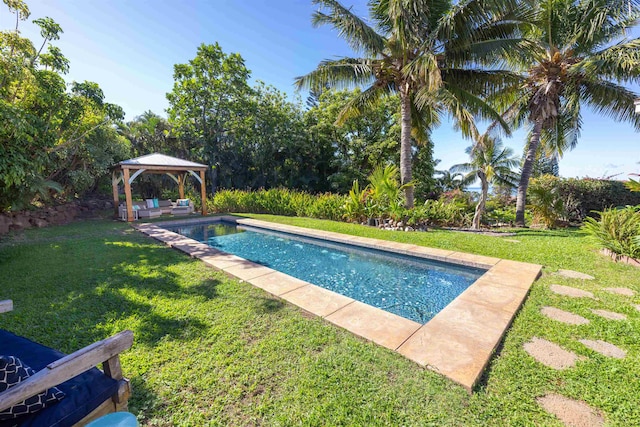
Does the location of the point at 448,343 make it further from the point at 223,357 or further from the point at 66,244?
the point at 66,244

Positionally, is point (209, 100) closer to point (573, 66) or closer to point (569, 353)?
point (573, 66)

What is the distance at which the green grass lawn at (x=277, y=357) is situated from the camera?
185 centimetres

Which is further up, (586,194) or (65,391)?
(586,194)

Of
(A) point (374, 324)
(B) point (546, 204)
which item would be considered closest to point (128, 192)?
(A) point (374, 324)

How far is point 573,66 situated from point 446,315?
10667mm

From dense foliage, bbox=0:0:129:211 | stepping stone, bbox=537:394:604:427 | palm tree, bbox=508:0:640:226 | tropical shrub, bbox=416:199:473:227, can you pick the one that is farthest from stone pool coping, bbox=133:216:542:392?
palm tree, bbox=508:0:640:226

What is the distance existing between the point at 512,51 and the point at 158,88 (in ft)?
58.1

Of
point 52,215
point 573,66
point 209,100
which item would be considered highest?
point 209,100

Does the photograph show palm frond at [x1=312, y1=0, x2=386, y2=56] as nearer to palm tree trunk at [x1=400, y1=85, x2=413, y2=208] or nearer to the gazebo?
palm tree trunk at [x1=400, y1=85, x2=413, y2=208]

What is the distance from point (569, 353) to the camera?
2420mm

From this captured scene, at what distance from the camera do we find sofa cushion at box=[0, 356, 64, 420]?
1.28 meters

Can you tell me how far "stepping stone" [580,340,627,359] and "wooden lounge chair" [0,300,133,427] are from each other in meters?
3.95

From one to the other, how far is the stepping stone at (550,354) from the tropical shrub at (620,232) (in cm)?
422

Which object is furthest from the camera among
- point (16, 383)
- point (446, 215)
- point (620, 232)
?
point (446, 215)
